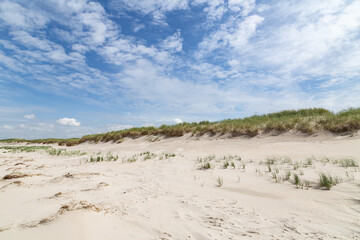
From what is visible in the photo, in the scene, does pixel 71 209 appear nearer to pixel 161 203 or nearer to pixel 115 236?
pixel 115 236

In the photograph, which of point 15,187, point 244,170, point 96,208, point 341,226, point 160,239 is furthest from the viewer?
point 244,170

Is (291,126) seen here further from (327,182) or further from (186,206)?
(186,206)

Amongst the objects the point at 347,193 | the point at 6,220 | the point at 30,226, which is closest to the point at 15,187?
the point at 6,220

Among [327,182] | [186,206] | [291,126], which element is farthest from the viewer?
[291,126]

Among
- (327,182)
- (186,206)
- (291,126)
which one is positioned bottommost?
(186,206)

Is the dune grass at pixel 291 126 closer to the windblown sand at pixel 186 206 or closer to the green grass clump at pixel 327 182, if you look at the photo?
the windblown sand at pixel 186 206

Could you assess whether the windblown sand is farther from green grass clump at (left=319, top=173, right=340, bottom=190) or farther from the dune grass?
the dune grass

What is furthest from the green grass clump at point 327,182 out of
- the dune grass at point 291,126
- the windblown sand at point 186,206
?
the dune grass at point 291,126

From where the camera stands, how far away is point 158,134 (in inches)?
620

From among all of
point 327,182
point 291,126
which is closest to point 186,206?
point 327,182

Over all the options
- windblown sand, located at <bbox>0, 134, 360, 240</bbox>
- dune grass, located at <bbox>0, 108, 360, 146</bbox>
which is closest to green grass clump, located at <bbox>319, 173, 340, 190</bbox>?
windblown sand, located at <bbox>0, 134, 360, 240</bbox>

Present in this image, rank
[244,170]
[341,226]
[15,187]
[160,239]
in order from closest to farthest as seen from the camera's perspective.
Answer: [160,239], [341,226], [15,187], [244,170]

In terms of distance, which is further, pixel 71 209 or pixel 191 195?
pixel 191 195

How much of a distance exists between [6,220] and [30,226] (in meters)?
0.53
